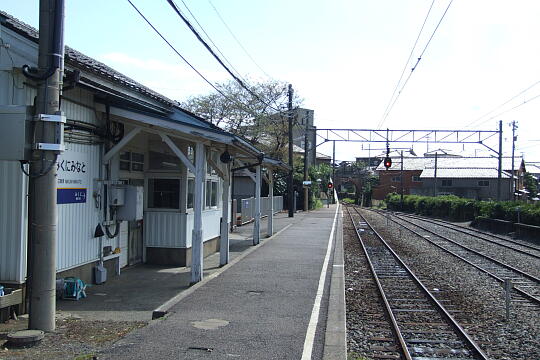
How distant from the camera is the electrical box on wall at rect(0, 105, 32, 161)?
6.00 m

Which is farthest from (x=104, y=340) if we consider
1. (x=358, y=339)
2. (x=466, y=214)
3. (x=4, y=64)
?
(x=466, y=214)

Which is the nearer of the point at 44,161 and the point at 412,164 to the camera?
the point at 44,161

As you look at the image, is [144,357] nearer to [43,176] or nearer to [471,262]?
[43,176]

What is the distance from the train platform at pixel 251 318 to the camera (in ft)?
19.0

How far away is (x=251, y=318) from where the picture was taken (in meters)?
7.39

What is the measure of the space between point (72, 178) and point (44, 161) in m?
3.14

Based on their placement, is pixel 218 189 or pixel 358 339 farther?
pixel 218 189

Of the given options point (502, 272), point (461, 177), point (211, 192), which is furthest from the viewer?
point (461, 177)

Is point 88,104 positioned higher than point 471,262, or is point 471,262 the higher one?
point 88,104

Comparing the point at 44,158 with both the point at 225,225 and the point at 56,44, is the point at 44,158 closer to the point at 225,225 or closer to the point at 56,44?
the point at 56,44

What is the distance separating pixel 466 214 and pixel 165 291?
3199 centimetres

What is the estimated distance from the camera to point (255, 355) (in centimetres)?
568

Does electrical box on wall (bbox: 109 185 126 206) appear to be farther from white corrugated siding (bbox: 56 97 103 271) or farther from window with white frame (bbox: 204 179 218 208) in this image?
window with white frame (bbox: 204 179 218 208)

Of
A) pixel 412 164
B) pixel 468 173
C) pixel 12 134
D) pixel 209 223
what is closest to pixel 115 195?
pixel 12 134
